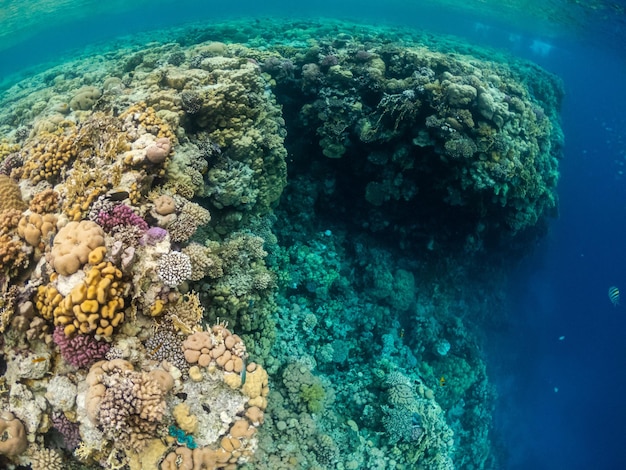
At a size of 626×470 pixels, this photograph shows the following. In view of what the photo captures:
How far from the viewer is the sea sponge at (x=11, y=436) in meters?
4.49

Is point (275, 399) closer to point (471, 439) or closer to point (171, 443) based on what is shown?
point (171, 443)

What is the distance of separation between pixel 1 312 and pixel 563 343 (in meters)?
34.5

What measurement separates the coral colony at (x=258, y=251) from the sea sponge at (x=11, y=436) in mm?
23

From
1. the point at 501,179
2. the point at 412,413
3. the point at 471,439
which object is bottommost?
the point at 471,439

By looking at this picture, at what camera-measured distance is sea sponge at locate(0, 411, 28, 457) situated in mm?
4488

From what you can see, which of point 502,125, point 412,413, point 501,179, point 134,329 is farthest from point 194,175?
point 502,125

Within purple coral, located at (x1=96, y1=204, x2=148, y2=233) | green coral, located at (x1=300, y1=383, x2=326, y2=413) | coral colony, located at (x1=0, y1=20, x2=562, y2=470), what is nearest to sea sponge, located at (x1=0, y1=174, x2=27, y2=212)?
coral colony, located at (x1=0, y1=20, x2=562, y2=470)

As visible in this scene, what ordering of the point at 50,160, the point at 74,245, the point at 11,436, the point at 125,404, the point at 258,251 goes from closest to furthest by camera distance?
the point at 125,404
the point at 11,436
the point at 74,245
the point at 50,160
the point at 258,251

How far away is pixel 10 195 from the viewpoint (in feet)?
21.3

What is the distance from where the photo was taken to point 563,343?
28703 millimetres

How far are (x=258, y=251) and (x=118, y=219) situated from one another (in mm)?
3607

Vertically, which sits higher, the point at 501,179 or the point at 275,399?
the point at 501,179

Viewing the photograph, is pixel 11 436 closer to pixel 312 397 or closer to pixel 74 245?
pixel 74 245

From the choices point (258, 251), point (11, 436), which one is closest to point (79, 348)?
point (11, 436)
